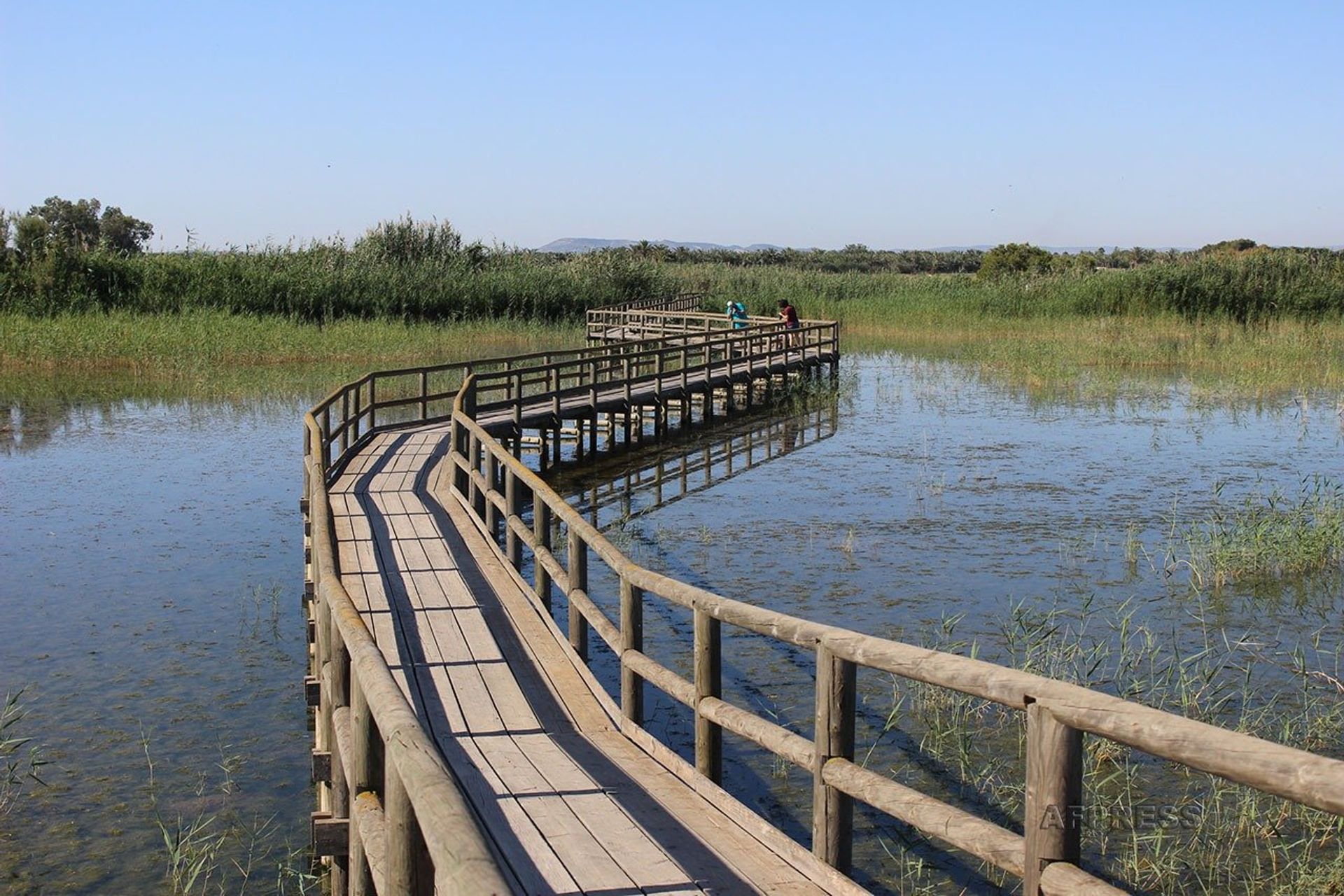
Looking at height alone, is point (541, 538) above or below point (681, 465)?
above

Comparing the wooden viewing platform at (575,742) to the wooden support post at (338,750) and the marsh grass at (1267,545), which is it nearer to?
the wooden support post at (338,750)

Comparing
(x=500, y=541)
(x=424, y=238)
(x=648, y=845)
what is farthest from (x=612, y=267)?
(x=648, y=845)

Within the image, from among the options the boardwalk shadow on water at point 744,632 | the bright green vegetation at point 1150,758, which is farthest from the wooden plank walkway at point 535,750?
the bright green vegetation at point 1150,758

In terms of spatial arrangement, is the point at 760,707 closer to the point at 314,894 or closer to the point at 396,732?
the point at 314,894

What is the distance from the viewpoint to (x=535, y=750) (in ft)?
20.6

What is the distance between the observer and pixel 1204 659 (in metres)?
9.72

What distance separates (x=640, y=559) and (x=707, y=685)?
312 inches

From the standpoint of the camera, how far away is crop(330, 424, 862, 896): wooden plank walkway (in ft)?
15.7

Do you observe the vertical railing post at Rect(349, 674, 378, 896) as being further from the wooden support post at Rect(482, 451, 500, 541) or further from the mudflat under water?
the wooden support post at Rect(482, 451, 500, 541)

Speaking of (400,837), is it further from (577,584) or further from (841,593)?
(841,593)

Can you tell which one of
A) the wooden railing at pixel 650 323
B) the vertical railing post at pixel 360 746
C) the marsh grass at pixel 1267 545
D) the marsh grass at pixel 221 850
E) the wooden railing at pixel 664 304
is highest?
the wooden railing at pixel 664 304

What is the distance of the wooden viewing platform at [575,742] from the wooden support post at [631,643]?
1 centimetres

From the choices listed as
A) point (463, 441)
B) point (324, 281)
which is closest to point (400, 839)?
point (463, 441)

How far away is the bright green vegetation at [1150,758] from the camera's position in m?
6.55
